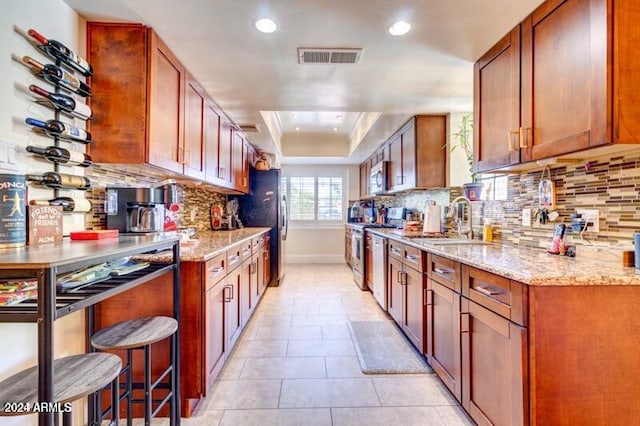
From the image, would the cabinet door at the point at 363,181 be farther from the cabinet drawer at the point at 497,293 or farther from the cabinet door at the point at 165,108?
the cabinet drawer at the point at 497,293

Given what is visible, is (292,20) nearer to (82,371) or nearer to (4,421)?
(82,371)

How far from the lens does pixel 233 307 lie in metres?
2.47

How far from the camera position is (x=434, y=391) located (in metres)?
1.97

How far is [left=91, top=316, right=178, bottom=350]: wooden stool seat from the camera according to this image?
4.34ft

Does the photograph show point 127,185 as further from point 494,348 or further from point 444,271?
point 494,348

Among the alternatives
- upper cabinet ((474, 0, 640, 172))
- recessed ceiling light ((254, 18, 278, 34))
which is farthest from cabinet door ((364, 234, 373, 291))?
recessed ceiling light ((254, 18, 278, 34))

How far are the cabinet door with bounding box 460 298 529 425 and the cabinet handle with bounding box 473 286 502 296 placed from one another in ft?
0.26

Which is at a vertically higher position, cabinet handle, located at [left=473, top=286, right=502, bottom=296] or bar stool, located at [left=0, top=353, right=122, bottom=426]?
cabinet handle, located at [left=473, top=286, right=502, bottom=296]

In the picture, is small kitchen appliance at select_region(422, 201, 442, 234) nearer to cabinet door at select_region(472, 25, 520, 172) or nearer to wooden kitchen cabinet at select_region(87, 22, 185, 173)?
cabinet door at select_region(472, 25, 520, 172)

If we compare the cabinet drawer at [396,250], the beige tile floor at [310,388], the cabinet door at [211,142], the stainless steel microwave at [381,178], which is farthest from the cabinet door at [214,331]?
the stainless steel microwave at [381,178]

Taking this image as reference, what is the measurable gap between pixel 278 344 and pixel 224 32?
2.34m

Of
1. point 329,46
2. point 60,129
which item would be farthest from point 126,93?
point 329,46

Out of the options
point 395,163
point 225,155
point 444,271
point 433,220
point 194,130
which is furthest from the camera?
point 395,163

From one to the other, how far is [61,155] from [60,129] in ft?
0.40
